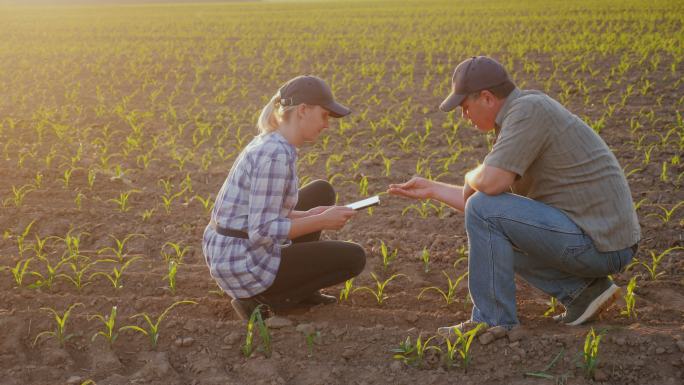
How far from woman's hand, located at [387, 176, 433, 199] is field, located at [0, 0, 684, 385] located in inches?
29.1

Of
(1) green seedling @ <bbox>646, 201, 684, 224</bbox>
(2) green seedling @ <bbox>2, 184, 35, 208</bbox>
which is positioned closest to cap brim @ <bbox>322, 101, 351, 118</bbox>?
(1) green seedling @ <bbox>646, 201, 684, 224</bbox>

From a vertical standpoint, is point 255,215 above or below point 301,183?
above

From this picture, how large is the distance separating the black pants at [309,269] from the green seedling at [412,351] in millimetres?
690

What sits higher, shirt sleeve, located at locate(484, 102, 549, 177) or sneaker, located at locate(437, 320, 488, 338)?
shirt sleeve, located at locate(484, 102, 549, 177)

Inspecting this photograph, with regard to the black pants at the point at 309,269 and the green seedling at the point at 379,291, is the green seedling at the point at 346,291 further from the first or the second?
the black pants at the point at 309,269

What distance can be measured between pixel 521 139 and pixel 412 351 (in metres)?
1.26

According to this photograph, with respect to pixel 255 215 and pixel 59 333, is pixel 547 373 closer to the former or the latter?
pixel 255 215

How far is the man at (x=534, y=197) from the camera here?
3.50m

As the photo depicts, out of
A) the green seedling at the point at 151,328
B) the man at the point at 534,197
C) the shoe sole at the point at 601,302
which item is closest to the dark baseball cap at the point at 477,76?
the man at the point at 534,197

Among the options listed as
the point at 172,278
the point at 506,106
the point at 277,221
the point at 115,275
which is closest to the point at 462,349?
the point at 277,221

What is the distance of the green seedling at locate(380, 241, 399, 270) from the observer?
4863 millimetres

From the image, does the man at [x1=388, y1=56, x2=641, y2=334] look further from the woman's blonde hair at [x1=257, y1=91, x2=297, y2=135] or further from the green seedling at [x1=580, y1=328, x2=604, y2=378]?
the woman's blonde hair at [x1=257, y1=91, x2=297, y2=135]

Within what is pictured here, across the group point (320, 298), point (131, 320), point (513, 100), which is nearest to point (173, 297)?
point (131, 320)

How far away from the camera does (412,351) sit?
3629mm
